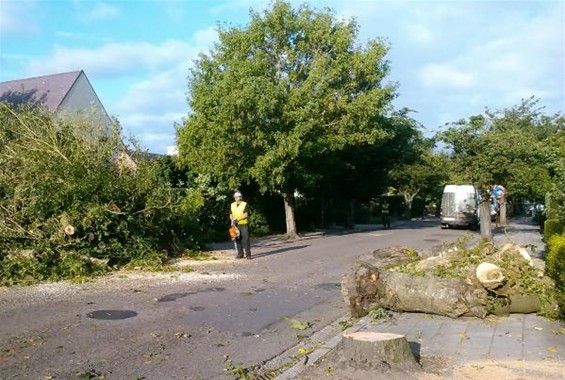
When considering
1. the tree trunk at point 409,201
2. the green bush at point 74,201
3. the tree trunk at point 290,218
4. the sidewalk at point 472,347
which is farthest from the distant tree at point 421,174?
the sidewalk at point 472,347

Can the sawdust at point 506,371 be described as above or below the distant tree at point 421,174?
below

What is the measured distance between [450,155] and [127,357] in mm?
18921

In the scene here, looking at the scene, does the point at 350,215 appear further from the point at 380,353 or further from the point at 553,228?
the point at 380,353

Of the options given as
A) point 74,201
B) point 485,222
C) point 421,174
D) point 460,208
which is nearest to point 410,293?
point 74,201

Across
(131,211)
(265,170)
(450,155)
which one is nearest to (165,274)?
(131,211)

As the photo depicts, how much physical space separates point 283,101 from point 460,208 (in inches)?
637

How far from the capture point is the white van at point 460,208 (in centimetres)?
3378

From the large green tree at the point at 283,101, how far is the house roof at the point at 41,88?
1544cm

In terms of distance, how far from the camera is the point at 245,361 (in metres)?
6.52

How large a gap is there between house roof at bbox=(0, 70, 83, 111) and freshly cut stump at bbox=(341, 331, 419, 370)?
108 feet

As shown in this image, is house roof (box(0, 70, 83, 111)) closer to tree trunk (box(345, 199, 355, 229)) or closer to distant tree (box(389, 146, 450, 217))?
tree trunk (box(345, 199, 355, 229))

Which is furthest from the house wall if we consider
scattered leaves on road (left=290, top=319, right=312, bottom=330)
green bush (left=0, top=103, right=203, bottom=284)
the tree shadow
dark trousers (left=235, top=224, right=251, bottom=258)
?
scattered leaves on road (left=290, top=319, right=312, bottom=330)

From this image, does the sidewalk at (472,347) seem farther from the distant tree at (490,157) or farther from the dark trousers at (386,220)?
the dark trousers at (386,220)

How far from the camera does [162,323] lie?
8156 millimetres
